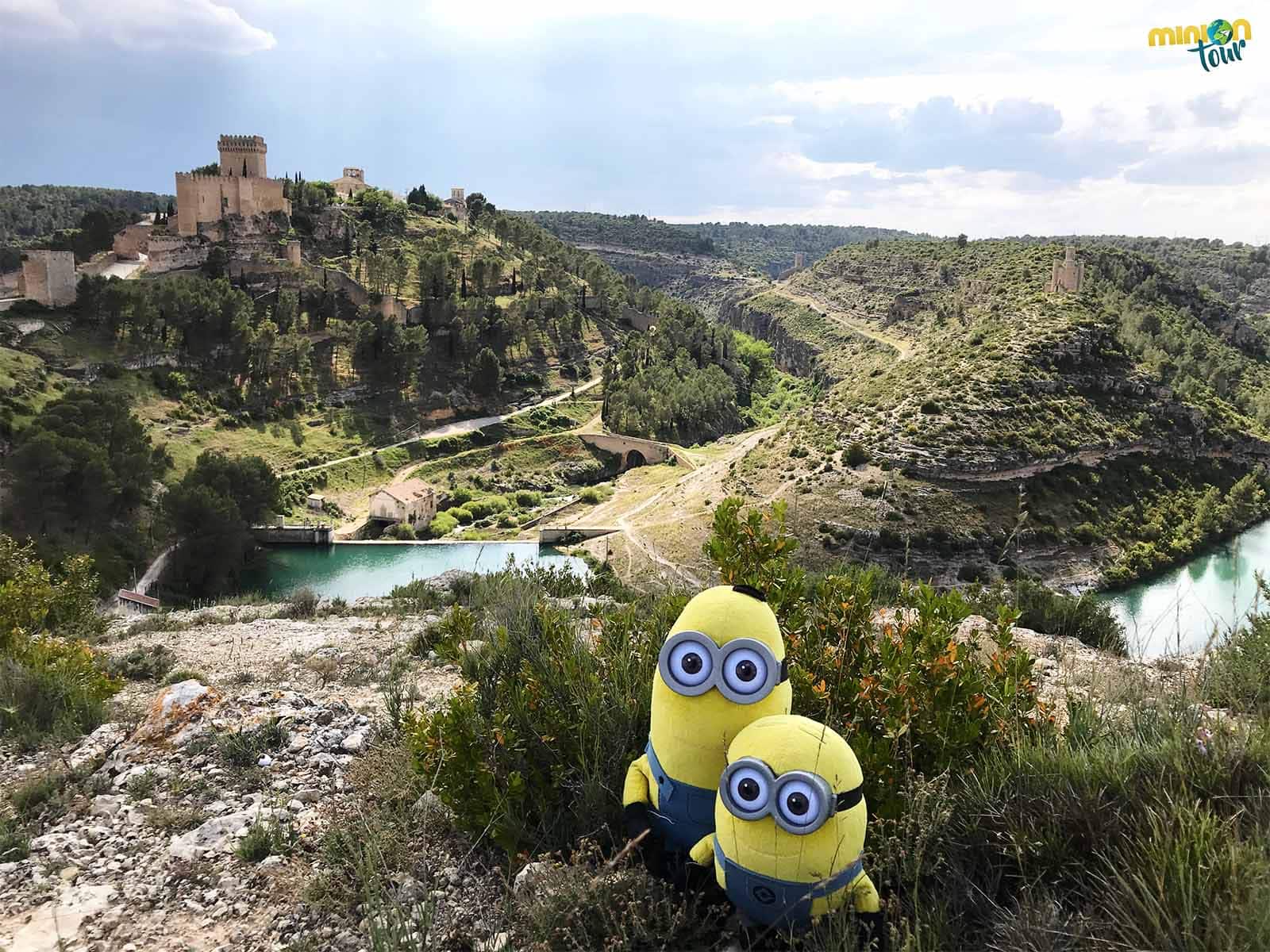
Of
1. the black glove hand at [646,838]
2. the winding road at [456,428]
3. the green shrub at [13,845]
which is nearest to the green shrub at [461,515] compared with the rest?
the winding road at [456,428]

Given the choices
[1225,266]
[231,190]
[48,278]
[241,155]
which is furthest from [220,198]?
[1225,266]

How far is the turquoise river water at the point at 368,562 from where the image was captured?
30453mm

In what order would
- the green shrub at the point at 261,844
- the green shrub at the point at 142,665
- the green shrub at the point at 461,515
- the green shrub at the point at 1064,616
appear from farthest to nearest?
the green shrub at the point at 461,515
the green shrub at the point at 1064,616
the green shrub at the point at 142,665
the green shrub at the point at 261,844

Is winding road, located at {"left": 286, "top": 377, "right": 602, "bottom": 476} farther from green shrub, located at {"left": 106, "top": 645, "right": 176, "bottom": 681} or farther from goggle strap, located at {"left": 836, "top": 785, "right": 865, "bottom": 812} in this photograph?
goggle strap, located at {"left": 836, "top": 785, "right": 865, "bottom": 812}

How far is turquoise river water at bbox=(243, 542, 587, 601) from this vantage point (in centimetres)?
3045

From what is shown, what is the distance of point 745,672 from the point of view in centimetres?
270

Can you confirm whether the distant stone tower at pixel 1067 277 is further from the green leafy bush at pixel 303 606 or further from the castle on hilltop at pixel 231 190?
the castle on hilltop at pixel 231 190

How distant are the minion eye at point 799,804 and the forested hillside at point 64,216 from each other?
58884 mm

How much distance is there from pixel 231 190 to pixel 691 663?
62.1 meters

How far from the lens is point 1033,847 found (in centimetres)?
257

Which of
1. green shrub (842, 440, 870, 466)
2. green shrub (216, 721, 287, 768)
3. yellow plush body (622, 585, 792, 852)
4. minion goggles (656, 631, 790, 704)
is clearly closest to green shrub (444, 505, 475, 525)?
green shrub (842, 440, 870, 466)

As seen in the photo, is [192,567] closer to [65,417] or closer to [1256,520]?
[65,417]

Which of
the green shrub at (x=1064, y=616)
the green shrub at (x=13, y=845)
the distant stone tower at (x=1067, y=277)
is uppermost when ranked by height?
the distant stone tower at (x=1067, y=277)

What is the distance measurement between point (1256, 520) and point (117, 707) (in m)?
49.2
